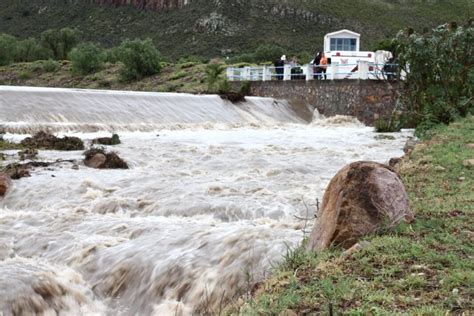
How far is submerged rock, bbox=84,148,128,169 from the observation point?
12.8 meters

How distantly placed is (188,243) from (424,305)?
3541 mm

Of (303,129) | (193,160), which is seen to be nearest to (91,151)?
(193,160)

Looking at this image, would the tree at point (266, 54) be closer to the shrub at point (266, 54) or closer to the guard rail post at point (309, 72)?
the shrub at point (266, 54)

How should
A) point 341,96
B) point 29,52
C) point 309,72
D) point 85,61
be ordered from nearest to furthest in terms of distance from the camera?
point 341,96, point 309,72, point 85,61, point 29,52

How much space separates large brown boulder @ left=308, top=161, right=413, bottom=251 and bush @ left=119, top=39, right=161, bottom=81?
36.5 meters

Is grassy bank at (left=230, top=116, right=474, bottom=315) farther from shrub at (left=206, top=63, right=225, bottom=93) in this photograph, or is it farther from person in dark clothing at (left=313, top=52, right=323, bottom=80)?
shrub at (left=206, top=63, right=225, bottom=93)

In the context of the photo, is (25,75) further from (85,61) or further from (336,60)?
(336,60)

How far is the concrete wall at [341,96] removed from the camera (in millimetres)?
26219

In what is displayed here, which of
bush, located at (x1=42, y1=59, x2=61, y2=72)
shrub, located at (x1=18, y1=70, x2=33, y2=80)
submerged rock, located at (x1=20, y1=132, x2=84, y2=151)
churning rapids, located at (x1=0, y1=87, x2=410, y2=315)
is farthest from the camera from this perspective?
bush, located at (x1=42, y1=59, x2=61, y2=72)

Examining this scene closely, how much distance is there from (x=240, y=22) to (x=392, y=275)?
218 feet

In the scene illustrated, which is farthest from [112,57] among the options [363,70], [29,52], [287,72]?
[363,70]

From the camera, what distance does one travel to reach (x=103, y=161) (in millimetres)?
12789

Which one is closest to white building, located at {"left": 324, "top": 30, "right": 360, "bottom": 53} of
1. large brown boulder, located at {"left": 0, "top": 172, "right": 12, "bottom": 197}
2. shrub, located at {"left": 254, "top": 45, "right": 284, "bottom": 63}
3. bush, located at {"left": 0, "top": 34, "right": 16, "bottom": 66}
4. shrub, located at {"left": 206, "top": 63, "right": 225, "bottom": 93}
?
shrub, located at {"left": 206, "top": 63, "right": 225, "bottom": 93}

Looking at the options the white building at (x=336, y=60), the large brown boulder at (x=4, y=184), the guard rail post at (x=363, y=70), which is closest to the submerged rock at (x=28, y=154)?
the large brown boulder at (x=4, y=184)
